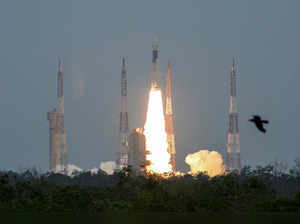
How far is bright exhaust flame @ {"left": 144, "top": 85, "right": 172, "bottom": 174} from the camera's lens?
153375mm

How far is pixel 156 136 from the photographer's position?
159m

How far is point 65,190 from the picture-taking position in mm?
81562

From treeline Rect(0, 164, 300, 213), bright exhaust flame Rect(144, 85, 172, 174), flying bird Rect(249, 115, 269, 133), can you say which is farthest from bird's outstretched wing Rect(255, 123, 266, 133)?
bright exhaust flame Rect(144, 85, 172, 174)

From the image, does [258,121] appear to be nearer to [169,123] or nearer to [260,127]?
[260,127]

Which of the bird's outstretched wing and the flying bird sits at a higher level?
the flying bird

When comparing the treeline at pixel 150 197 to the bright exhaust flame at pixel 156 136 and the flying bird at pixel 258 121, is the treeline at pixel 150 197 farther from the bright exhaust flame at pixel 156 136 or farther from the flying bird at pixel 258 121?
the bright exhaust flame at pixel 156 136

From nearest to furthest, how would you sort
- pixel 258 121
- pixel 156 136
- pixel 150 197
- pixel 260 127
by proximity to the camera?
pixel 260 127 < pixel 258 121 < pixel 150 197 < pixel 156 136

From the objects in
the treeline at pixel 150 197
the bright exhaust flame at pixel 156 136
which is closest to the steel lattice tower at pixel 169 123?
the bright exhaust flame at pixel 156 136

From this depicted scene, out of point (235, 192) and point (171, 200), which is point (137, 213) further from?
point (235, 192)

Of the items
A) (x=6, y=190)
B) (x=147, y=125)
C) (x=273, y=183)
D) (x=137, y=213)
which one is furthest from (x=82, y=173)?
(x=137, y=213)

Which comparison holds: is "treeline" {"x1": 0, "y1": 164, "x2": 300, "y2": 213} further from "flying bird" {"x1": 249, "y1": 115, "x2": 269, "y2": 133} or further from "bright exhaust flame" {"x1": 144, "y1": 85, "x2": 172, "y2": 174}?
"bright exhaust flame" {"x1": 144, "y1": 85, "x2": 172, "y2": 174}

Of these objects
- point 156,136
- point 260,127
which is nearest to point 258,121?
point 260,127

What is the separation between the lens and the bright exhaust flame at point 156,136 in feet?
503

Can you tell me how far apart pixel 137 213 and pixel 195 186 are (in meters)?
12.7
